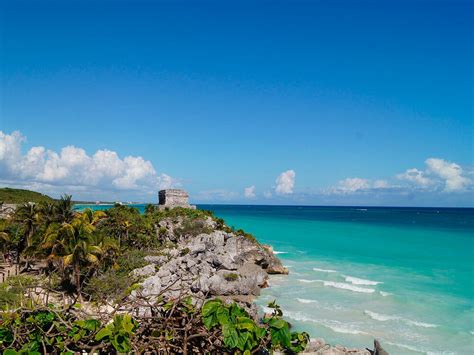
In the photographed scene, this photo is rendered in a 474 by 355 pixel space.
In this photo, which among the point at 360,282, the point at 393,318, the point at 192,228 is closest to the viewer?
the point at 393,318

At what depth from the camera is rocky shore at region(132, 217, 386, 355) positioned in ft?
Result: 72.4

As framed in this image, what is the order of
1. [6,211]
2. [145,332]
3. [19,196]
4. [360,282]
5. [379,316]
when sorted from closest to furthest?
[145,332] → [379,316] → [360,282] → [6,211] → [19,196]

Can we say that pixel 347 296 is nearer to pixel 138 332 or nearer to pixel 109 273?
pixel 109 273

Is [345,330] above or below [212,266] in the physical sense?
below

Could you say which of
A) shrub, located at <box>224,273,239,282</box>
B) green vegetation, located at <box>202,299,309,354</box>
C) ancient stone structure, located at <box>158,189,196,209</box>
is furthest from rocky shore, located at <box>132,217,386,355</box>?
green vegetation, located at <box>202,299,309,354</box>

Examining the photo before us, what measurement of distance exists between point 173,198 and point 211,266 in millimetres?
20188

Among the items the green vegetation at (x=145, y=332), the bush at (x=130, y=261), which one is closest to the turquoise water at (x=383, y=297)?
the bush at (x=130, y=261)

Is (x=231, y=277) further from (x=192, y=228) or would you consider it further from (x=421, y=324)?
(x=192, y=228)

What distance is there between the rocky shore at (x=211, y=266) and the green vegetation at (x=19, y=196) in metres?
27.7

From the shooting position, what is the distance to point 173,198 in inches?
1802

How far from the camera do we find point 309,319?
64.0ft

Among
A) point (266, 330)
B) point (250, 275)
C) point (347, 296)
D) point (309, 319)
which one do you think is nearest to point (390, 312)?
point (347, 296)

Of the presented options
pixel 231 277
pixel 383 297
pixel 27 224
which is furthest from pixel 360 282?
pixel 27 224

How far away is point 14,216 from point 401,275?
32.6 metres
